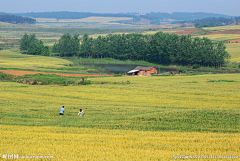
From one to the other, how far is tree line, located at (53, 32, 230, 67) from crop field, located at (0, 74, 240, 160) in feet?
226

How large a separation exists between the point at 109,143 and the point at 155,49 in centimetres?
10803

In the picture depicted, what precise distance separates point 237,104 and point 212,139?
1774 cm

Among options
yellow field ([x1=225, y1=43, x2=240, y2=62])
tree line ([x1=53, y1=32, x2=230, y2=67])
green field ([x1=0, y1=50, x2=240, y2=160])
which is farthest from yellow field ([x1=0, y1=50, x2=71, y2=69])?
yellow field ([x1=225, y1=43, x2=240, y2=62])

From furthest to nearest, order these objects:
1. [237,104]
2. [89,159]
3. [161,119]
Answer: [237,104] → [161,119] → [89,159]

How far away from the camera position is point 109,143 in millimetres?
17500

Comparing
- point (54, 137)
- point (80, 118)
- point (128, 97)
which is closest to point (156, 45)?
point (128, 97)

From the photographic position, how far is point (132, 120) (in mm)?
24500

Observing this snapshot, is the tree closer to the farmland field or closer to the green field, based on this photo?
the farmland field

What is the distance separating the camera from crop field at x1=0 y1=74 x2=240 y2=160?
15562mm

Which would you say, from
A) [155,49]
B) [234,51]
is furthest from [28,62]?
[234,51]

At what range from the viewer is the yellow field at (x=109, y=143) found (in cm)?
1487

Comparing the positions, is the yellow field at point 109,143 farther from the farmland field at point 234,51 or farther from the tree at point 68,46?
the tree at point 68,46

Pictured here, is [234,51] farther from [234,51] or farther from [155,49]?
[155,49]

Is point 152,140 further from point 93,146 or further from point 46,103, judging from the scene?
point 46,103
